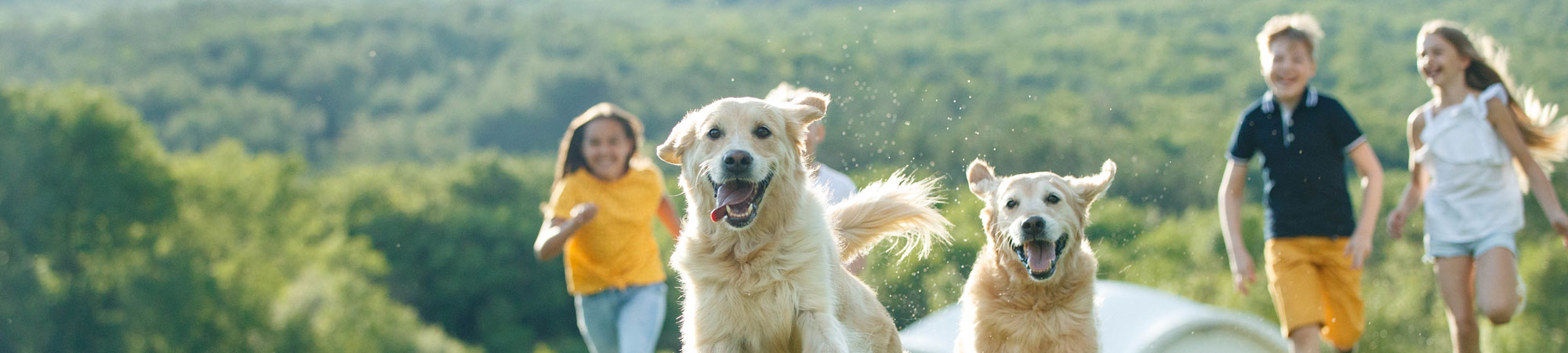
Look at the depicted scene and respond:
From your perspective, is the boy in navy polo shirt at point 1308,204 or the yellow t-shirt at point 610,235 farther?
the yellow t-shirt at point 610,235

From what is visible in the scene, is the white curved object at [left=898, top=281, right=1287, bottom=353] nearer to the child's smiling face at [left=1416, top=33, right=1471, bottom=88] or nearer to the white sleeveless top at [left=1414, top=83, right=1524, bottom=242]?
the white sleeveless top at [left=1414, top=83, right=1524, bottom=242]

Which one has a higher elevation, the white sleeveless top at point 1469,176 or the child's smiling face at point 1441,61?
the child's smiling face at point 1441,61

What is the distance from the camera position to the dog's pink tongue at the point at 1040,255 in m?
5.57

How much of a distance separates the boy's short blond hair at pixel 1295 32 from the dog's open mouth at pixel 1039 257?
7.65ft

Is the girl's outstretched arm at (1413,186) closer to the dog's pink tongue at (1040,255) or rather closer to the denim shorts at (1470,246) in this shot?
the denim shorts at (1470,246)

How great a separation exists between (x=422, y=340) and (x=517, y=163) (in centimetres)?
2522

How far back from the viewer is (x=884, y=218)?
605 centimetres

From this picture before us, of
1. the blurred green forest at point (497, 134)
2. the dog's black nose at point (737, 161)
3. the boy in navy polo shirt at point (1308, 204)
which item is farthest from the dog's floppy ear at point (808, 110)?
the boy in navy polo shirt at point (1308, 204)

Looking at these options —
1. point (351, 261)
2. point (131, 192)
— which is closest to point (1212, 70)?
point (351, 261)

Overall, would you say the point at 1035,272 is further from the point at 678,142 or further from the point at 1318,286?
the point at 1318,286

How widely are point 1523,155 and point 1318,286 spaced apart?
61.2 inches

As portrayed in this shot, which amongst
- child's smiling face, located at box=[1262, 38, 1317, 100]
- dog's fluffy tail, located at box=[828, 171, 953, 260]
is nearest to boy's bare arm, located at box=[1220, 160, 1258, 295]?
child's smiling face, located at box=[1262, 38, 1317, 100]

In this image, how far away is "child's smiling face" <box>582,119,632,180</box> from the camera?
8.20 m

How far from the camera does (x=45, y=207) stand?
39469 mm
